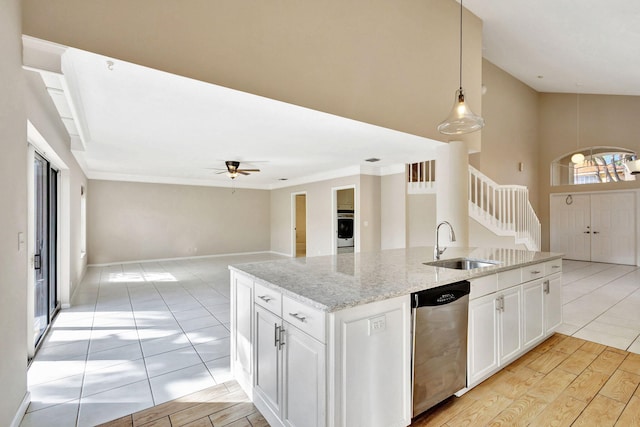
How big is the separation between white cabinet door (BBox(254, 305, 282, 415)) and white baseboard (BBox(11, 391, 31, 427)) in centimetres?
141

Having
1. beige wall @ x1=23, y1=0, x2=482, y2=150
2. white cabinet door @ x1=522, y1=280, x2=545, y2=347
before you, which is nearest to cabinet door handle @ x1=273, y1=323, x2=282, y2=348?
beige wall @ x1=23, y1=0, x2=482, y2=150

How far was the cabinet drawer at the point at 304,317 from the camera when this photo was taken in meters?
1.44

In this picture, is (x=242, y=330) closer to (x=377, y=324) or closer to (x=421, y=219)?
(x=377, y=324)

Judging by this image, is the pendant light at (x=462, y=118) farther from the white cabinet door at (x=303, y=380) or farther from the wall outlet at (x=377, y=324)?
the white cabinet door at (x=303, y=380)

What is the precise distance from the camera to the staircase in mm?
5781

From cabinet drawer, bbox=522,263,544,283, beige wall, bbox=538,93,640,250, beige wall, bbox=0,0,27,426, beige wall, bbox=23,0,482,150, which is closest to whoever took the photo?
beige wall, bbox=0,0,27,426

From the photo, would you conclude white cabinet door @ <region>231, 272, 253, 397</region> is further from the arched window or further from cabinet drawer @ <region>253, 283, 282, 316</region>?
the arched window

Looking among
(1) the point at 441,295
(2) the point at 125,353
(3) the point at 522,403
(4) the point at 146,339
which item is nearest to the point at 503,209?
(3) the point at 522,403

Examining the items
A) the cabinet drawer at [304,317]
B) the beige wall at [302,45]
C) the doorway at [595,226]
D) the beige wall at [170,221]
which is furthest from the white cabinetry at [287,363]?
the doorway at [595,226]

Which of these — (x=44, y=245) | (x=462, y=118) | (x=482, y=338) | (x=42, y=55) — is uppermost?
(x=42, y=55)

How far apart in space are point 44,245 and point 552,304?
5557 millimetres

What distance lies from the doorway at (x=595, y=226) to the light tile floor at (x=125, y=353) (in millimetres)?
9265

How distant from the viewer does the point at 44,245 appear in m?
3.57

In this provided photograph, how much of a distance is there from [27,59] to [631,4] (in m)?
6.61
